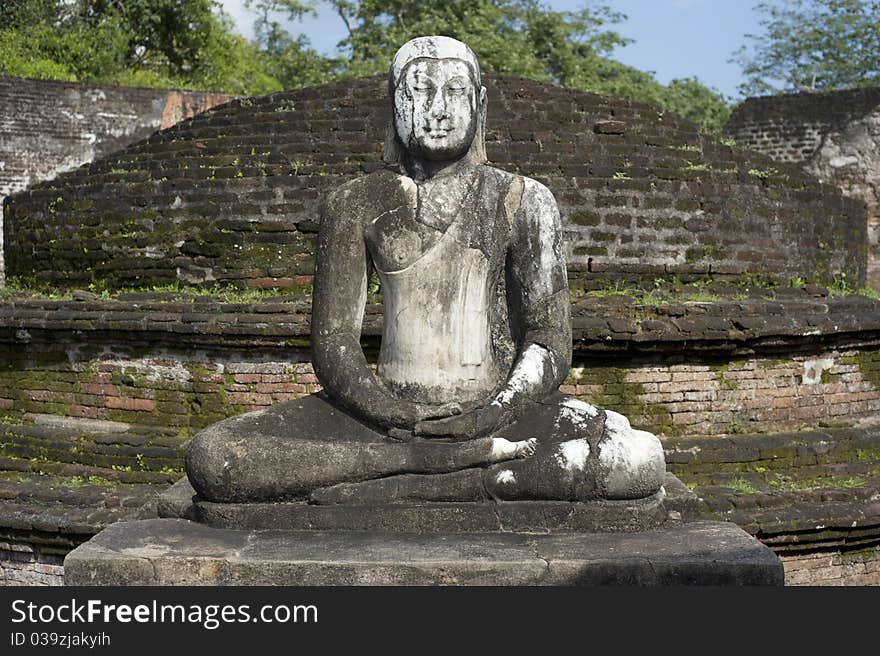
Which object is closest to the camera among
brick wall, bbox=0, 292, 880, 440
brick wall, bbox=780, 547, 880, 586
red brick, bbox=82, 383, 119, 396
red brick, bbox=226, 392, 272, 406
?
brick wall, bbox=780, 547, 880, 586

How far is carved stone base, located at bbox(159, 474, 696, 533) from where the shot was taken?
3115mm

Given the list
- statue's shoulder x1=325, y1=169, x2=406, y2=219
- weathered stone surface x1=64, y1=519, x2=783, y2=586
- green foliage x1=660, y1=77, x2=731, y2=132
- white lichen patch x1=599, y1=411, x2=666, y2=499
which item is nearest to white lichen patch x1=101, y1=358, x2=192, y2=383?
statue's shoulder x1=325, y1=169, x2=406, y2=219

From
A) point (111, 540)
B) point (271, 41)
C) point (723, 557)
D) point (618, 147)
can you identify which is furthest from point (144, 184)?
point (271, 41)

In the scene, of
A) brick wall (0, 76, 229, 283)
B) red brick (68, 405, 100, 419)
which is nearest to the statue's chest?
red brick (68, 405, 100, 419)

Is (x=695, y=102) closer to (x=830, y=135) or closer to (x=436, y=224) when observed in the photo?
(x=830, y=135)

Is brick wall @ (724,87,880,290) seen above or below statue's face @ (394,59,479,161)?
above

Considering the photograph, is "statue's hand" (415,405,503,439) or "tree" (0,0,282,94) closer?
"statue's hand" (415,405,503,439)

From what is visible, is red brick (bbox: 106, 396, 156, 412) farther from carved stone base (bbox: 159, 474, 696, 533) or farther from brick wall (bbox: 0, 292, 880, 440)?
carved stone base (bbox: 159, 474, 696, 533)

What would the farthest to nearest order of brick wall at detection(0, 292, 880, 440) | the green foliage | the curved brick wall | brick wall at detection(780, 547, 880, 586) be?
the green foliage, the curved brick wall, brick wall at detection(0, 292, 880, 440), brick wall at detection(780, 547, 880, 586)

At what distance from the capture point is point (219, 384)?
6.61 meters

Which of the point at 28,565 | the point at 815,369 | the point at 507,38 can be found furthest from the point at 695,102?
the point at 28,565

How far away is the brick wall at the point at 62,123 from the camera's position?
1338 centimetres

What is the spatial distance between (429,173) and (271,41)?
87.8 feet

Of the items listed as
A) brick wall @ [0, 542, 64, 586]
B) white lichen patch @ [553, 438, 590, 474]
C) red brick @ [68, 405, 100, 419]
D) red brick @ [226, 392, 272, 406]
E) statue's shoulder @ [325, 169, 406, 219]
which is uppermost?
statue's shoulder @ [325, 169, 406, 219]
